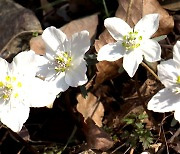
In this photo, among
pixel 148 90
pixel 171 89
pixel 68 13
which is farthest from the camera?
pixel 68 13

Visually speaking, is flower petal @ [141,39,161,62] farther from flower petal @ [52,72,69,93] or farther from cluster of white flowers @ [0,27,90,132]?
flower petal @ [52,72,69,93]

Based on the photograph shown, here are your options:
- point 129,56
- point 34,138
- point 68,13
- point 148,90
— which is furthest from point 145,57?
point 68,13

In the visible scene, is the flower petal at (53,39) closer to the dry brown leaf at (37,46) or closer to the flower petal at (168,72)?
the dry brown leaf at (37,46)

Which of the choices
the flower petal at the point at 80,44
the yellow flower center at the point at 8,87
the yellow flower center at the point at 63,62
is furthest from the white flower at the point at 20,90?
the flower petal at the point at 80,44

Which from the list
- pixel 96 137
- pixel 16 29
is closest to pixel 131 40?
pixel 96 137

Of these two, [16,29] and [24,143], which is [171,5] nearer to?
[16,29]

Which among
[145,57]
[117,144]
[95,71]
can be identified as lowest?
[117,144]

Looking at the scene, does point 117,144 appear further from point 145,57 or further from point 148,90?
point 145,57
